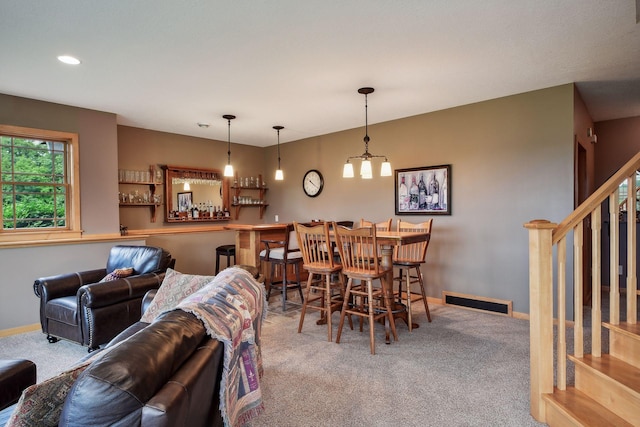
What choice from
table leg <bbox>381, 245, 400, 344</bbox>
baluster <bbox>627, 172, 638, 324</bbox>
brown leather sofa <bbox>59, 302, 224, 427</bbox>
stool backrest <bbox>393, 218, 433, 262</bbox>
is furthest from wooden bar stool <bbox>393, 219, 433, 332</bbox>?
brown leather sofa <bbox>59, 302, 224, 427</bbox>

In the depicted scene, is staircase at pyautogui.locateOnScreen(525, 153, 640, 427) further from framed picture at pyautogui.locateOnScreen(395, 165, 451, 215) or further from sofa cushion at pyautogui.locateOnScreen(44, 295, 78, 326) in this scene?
sofa cushion at pyautogui.locateOnScreen(44, 295, 78, 326)

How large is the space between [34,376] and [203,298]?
40.0 inches

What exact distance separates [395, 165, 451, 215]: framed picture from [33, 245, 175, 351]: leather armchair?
122 inches

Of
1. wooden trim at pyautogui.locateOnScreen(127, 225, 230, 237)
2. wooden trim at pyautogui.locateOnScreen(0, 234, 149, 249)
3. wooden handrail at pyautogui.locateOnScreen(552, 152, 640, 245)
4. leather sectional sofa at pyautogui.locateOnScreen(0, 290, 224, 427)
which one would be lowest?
leather sectional sofa at pyautogui.locateOnScreen(0, 290, 224, 427)

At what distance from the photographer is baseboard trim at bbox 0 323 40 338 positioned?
11.9ft

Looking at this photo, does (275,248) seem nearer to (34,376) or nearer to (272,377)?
(272,377)

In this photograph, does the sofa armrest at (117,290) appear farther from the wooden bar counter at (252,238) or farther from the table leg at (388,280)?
the table leg at (388,280)

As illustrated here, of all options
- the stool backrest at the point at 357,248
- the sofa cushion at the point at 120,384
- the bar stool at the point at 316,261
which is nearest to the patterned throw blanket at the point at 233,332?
the sofa cushion at the point at 120,384

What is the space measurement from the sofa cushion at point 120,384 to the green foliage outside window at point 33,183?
4010mm

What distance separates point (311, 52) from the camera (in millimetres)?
2855

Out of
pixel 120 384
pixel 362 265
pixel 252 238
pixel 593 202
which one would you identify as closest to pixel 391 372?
pixel 362 265

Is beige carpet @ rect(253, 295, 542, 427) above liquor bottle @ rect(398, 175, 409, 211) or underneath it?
underneath

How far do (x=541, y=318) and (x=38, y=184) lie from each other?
504cm

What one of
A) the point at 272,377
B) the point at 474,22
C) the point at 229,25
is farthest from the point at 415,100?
the point at 272,377
